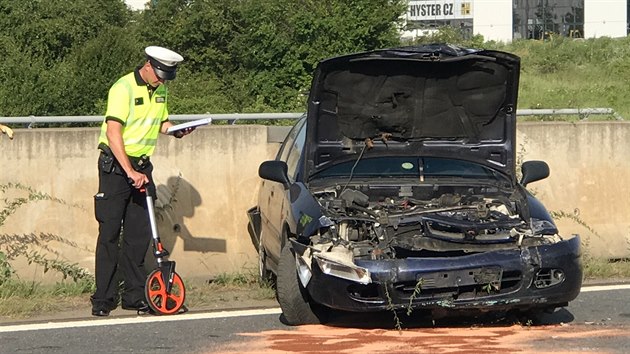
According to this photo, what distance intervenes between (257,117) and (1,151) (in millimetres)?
2631

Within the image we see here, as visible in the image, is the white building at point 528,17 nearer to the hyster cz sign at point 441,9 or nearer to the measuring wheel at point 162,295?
the hyster cz sign at point 441,9

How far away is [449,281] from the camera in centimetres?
757

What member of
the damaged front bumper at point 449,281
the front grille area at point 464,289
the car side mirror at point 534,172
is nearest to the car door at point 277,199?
the damaged front bumper at point 449,281

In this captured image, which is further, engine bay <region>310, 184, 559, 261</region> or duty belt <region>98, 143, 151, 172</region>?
duty belt <region>98, 143, 151, 172</region>

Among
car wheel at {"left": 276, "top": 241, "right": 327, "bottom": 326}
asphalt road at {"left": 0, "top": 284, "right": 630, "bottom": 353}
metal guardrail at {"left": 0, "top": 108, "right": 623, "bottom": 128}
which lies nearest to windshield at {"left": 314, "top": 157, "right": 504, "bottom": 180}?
car wheel at {"left": 276, "top": 241, "right": 327, "bottom": 326}

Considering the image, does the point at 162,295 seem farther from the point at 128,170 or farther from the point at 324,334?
the point at 324,334

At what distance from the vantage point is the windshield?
8.96 m

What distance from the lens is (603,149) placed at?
11109 millimetres

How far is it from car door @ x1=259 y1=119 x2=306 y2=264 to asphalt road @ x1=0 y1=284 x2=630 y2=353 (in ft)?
1.98

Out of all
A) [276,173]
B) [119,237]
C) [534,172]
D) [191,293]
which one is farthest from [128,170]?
[534,172]

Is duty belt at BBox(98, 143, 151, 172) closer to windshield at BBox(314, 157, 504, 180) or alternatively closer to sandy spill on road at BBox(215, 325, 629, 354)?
windshield at BBox(314, 157, 504, 180)

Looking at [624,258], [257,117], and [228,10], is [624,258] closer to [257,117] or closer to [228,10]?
[257,117]

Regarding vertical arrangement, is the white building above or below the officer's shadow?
above

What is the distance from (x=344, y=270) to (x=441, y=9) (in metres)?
57.6
